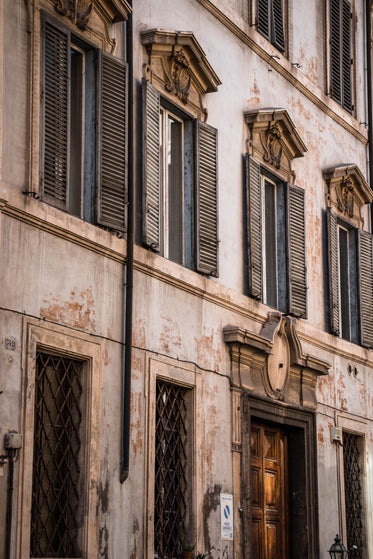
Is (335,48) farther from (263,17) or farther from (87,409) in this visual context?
A: (87,409)

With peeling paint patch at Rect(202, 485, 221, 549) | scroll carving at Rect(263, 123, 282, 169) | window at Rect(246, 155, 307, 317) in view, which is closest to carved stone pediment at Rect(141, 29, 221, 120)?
window at Rect(246, 155, 307, 317)

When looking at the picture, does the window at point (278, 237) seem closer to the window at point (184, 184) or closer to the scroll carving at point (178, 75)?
the window at point (184, 184)

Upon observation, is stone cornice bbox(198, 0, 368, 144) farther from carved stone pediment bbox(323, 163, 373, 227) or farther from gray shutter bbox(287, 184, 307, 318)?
gray shutter bbox(287, 184, 307, 318)

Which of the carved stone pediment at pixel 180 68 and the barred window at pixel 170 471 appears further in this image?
the carved stone pediment at pixel 180 68

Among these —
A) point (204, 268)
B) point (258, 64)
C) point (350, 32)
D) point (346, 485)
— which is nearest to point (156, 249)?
point (204, 268)

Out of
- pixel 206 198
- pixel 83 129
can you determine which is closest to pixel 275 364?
pixel 206 198

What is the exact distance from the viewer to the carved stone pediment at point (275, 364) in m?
13.7

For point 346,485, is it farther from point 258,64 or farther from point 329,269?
point 258,64

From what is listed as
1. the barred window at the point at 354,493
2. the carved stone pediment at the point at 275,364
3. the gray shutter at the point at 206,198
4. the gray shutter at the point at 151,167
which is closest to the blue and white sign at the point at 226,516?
the carved stone pediment at the point at 275,364

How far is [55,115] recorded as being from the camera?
10922mm

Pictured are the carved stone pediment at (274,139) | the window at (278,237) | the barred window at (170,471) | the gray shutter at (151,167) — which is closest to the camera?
the barred window at (170,471)

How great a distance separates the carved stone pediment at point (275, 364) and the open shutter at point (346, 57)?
4.73m

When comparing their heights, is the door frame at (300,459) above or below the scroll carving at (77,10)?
below

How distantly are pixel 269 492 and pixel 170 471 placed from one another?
259cm
